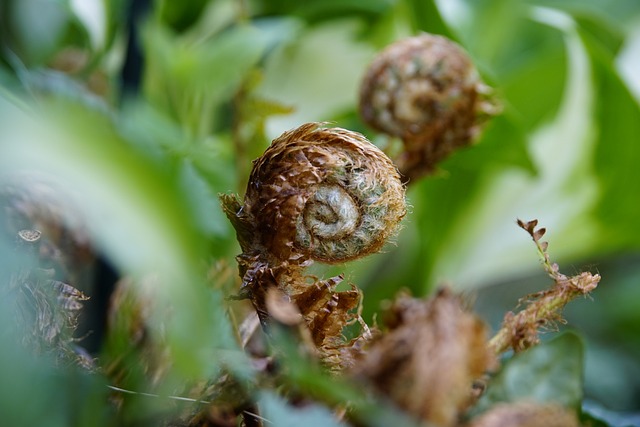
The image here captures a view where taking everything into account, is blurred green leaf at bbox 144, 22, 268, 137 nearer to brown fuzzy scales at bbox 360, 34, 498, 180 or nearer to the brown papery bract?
brown fuzzy scales at bbox 360, 34, 498, 180

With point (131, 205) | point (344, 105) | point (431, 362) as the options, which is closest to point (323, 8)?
point (344, 105)

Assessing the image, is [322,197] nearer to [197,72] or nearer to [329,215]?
[329,215]

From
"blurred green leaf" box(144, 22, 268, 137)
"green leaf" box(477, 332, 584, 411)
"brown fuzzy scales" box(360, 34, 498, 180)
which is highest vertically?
"brown fuzzy scales" box(360, 34, 498, 180)

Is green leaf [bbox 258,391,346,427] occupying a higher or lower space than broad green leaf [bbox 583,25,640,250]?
lower

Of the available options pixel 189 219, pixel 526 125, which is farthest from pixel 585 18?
pixel 189 219

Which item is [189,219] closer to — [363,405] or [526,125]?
[363,405]

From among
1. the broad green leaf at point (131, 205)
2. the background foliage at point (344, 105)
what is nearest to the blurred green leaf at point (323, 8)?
the background foliage at point (344, 105)

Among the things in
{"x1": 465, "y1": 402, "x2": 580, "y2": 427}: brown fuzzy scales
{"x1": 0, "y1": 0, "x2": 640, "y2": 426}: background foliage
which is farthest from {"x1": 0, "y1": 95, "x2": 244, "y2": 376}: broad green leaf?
{"x1": 465, "y1": 402, "x2": 580, "y2": 427}: brown fuzzy scales
